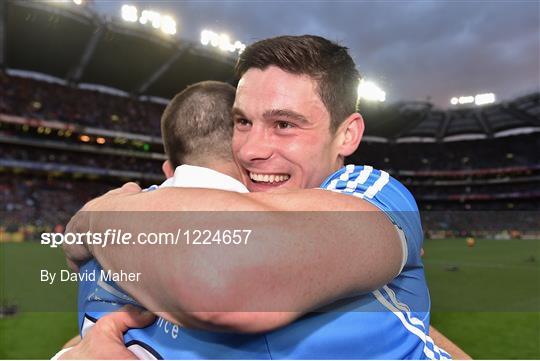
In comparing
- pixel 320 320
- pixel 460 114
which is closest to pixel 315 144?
pixel 320 320

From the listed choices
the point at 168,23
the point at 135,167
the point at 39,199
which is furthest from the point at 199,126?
the point at 135,167

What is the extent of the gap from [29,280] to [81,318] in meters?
12.4

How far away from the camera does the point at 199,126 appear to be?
2.11 metres

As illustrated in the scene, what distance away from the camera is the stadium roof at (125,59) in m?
32.3

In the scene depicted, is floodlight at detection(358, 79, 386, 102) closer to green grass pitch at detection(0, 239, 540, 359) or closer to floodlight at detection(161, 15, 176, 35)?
floodlight at detection(161, 15, 176, 35)

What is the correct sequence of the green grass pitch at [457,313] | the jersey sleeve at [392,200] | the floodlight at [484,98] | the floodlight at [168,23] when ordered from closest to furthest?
1. the jersey sleeve at [392,200]
2. the green grass pitch at [457,313]
3. the floodlight at [168,23]
4. the floodlight at [484,98]

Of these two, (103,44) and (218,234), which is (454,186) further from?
(218,234)

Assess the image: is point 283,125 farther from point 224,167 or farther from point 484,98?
Answer: point 484,98

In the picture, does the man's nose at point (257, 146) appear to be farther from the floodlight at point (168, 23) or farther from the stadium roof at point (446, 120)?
the stadium roof at point (446, 120)

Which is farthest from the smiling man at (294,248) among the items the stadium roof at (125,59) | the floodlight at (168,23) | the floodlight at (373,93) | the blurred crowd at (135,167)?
the floodlight at (373,93)

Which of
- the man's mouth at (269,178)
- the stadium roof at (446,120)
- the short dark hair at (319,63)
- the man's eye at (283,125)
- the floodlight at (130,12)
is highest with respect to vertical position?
the floodlight at (130,12)

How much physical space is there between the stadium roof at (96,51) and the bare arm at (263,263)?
36.3 meters

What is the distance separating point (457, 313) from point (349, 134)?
882 centimetres

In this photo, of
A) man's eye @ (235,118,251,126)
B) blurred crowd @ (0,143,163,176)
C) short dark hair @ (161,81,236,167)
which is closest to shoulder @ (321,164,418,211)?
man's eye @ (235,118,251,126)
